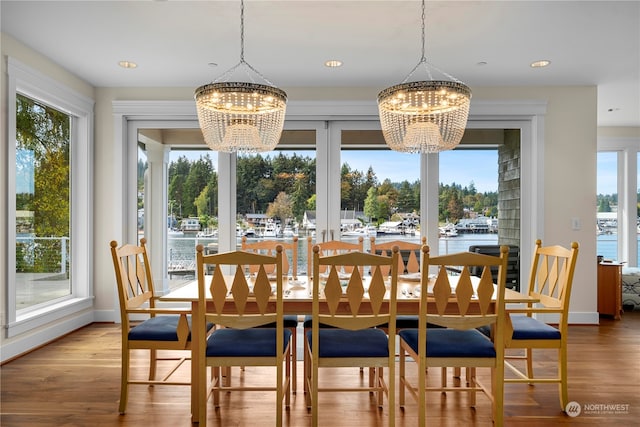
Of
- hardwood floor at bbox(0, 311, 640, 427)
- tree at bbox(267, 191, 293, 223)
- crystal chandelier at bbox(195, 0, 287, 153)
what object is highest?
crystal chandelier at bbox(195, 0, 287, 153)

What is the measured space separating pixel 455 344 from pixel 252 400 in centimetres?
129

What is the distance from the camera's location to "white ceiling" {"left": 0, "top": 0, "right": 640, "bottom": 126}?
287 centimetres

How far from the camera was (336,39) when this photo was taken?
11.0ft

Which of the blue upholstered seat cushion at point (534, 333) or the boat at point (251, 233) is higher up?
the boat at point (251, 233)

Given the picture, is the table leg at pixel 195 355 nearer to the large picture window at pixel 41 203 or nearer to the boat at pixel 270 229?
the large picture window at pixel 41 203

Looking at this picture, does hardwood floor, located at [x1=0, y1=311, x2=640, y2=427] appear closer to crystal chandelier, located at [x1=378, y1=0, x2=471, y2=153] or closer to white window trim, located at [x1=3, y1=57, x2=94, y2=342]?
white window trim, located at [x1=3, y1=57, x2=94, y2=342]

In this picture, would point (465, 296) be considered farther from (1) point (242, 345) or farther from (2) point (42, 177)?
(2) point (42, 177)

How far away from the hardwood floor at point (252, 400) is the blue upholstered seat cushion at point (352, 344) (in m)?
0.45

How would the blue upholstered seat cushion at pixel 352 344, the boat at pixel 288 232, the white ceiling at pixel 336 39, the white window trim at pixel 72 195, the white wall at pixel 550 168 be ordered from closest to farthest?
1. the blue upholstered seat cushion at pixel 352 344
2. the white ceiling at pixel 336 39
3. the white window trim at pixel 72 195
4. the white wall at pixel 550 168
5. the boat at pixel 288 232

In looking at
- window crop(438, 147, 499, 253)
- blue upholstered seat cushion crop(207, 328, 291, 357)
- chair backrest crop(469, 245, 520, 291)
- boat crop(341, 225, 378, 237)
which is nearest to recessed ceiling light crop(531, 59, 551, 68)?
window crop(438, 147, 499, 253)

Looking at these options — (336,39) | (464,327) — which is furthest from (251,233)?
(464,327)

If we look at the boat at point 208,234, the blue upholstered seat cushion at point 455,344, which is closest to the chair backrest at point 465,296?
the blue upholstered seat cushion at point 455,344

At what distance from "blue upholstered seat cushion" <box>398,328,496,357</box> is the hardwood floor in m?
0.45

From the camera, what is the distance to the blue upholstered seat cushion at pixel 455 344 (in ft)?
7.38
